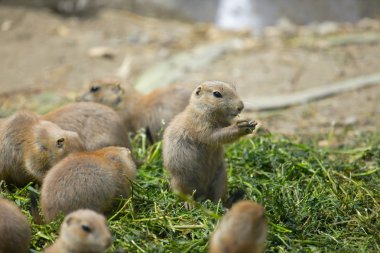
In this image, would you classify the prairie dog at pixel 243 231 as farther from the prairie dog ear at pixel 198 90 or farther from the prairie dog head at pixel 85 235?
the prairie dog ear at pixel 198 90

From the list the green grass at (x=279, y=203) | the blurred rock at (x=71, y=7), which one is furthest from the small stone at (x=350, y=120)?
the blurred rock at (x=71, y=7)

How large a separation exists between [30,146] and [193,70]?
20.0 feet

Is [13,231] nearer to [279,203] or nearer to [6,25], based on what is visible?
[279,203]

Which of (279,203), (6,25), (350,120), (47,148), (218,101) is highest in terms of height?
(218,101)

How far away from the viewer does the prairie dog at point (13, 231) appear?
5035 mm

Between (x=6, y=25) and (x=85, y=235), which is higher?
(x=85, y=235)

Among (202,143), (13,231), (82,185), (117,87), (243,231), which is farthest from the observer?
(117,87)

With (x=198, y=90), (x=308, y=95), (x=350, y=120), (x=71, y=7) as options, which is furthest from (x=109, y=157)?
(x=71, y=7)

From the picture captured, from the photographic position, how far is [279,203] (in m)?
6.26

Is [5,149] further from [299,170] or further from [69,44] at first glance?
[69,44]

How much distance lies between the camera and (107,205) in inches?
234

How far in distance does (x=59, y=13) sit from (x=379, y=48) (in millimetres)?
7327

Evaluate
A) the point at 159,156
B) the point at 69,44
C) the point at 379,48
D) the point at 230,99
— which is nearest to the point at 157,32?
the point at 69,44

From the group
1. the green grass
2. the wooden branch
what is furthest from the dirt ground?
the green grass
